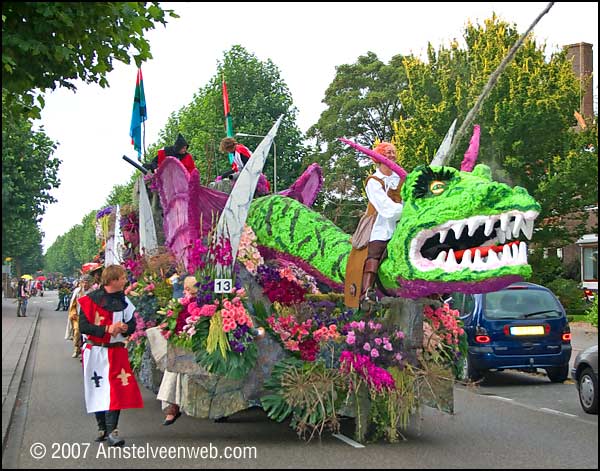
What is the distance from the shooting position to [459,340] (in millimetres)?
8750

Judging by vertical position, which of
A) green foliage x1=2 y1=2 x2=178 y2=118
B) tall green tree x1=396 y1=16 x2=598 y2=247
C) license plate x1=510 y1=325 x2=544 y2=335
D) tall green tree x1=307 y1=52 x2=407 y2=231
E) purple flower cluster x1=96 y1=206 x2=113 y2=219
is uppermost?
tall green tree x1=307 y1=52 x2=407 y2=231

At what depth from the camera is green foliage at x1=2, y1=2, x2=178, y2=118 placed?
28.0 ft

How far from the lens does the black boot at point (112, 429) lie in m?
7.84

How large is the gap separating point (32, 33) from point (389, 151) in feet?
12.5

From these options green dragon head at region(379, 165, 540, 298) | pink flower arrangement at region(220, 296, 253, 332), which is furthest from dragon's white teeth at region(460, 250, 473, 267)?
pink flower arrangement at region(220, 296, 253, 332)

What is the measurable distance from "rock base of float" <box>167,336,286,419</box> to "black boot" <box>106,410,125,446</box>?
A: 0.66m

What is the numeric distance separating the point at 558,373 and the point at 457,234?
23.5 feet

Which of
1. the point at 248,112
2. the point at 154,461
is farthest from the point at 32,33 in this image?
the point at 248,112

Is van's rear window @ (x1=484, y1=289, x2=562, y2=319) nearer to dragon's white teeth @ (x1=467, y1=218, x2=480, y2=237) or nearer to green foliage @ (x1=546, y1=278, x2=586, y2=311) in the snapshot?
dragon's white teeth @ (x1=467, y1=218, x2=480, y2=237)

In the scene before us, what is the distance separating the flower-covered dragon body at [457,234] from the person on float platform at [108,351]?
2463mm

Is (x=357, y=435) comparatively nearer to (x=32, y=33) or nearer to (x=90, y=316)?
(x=90, y=316)

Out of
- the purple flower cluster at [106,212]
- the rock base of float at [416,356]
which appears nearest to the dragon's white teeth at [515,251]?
the rock base of float at [416,356]

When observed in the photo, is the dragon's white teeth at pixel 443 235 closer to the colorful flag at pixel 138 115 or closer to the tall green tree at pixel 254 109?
the colorful flag at pixel 138 115

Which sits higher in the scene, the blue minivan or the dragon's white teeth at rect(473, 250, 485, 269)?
the dragon's white teeth at rect(473, 250, 485, 269)
